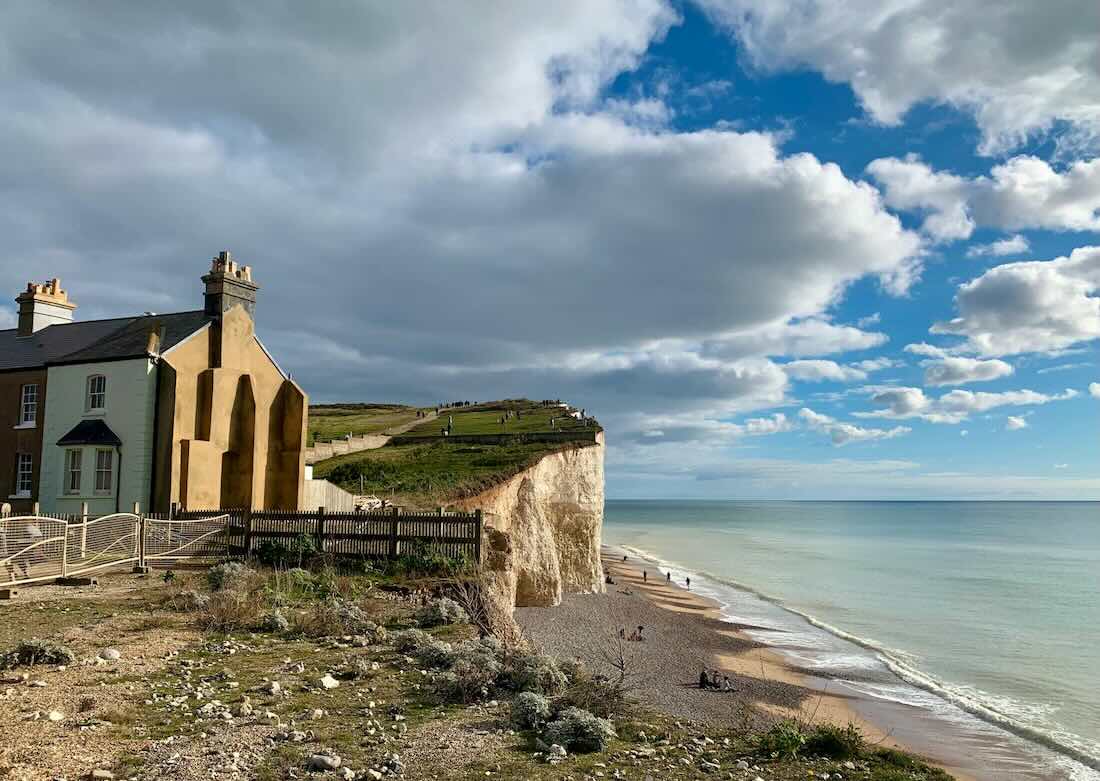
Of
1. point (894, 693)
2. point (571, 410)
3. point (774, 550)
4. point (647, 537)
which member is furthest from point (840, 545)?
point (894, 693)

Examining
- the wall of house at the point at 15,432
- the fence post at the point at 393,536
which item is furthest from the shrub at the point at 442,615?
the wall of house at the point at 15,432

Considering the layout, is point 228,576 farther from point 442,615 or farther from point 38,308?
point 38,308

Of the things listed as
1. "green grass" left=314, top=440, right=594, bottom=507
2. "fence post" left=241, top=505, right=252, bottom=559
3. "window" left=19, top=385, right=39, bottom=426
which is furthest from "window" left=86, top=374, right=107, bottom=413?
"green grass" left=314, top=440, right=594, bottom=507

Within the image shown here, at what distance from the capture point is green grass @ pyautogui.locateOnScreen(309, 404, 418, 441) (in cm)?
6975

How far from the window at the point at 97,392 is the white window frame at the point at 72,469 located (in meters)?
1.69

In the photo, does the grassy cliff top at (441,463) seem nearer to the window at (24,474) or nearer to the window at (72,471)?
the window at (72,471)

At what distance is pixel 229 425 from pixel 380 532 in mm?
10469

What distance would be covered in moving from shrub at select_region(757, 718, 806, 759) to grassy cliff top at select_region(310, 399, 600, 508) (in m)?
22.9

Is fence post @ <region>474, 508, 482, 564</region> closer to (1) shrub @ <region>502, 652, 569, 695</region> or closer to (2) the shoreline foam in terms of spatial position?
(1) shrub @ <region>502, 652, 569, 695</region>

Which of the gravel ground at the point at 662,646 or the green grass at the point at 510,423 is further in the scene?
the green grass at the point at 510,423

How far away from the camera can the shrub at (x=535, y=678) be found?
10875 mm

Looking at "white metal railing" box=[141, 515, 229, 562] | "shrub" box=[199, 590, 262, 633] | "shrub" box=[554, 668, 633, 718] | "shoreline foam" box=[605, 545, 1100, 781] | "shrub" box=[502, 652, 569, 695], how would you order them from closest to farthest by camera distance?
"shrub" box=[554, 668, 633, 718]
"shrub" box=[502, 652, 569, 695]
"shrub" box=[199, 590, 262, 633]
"shoreline foam" box=[605, 545, 1100, 781]
"white metal railing" box=[141, 515, 229, 562]

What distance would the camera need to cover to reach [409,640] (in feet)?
43.7

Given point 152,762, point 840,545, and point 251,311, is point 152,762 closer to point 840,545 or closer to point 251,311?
point 251,311
